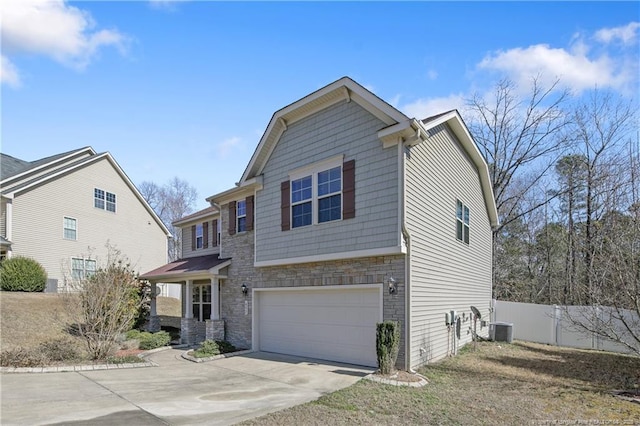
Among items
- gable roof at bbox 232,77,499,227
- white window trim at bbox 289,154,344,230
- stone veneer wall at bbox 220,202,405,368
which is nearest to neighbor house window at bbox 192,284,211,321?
stone veneer wall at bbox 220,202,405,368

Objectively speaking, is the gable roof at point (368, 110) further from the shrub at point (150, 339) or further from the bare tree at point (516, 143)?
the bare tree at point (516, 143)

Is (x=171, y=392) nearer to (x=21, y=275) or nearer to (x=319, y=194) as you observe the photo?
(x=319, y=194)

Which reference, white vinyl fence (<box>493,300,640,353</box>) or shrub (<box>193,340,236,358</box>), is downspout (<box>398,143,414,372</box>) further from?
white vinyl fence (<box>493,300,640,353</box>)

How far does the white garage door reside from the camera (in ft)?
36.1

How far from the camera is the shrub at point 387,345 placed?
934 cm

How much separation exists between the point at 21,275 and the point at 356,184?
17.5 meters

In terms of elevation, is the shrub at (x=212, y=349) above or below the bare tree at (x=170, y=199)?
below

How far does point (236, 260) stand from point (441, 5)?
10295 millimetres

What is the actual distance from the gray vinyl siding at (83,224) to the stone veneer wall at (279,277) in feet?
29.6

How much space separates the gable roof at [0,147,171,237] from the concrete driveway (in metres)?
15.7

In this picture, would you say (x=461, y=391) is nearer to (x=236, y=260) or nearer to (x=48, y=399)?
(x=48, y=399)

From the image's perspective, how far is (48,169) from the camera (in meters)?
25.5

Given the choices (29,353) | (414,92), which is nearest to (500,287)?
(414,92)

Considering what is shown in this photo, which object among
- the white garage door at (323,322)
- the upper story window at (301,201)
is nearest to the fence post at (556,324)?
the white garage door at (323,322)
